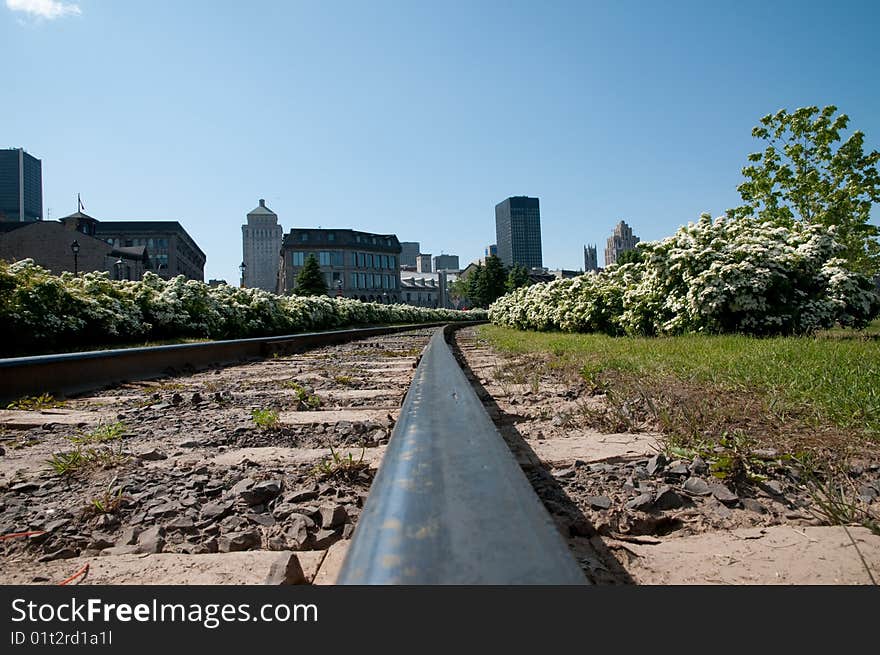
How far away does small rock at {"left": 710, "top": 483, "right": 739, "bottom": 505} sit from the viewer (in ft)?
4.85

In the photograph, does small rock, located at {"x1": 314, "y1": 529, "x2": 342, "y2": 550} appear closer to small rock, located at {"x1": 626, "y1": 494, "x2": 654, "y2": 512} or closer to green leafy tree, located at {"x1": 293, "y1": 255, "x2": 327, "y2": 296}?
small rock, located at {"x1": 626, "y1": 494, "x2": 654, "y2": 512}

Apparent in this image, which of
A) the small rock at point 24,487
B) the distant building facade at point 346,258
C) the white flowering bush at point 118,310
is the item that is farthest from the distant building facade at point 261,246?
the small rock at point 24,487

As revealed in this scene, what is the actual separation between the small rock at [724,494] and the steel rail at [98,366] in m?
4.69

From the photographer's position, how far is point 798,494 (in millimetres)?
1521

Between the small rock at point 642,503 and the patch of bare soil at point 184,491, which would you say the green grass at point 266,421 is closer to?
the patch of bare soil at point 184,491

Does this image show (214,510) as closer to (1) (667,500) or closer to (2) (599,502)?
(2) (599,502)

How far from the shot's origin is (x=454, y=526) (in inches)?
29.8

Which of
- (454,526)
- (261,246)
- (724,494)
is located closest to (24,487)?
(454,526)

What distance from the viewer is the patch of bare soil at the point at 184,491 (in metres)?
1.18

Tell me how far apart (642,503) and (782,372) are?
271 centimetres

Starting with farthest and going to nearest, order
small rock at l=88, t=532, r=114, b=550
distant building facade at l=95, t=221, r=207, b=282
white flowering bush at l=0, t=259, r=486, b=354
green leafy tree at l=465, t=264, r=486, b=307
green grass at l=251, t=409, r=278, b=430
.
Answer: distant building facade at l=95, t=221, r=207, b=282 < green leafy tree at l=465, t=264, r=486, b=307 < white flowering bush at l=0, t=259, r=486, b=354 < green grass at l=251, t=409, r=278, b=430 < small rock at l=88, t=532, r=114, b=550

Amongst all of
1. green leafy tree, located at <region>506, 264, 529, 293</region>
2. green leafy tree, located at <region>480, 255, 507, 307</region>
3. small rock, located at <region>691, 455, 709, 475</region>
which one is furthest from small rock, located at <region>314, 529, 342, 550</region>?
green leafy tree, located at <region>506, 264, 529, 293</region>
